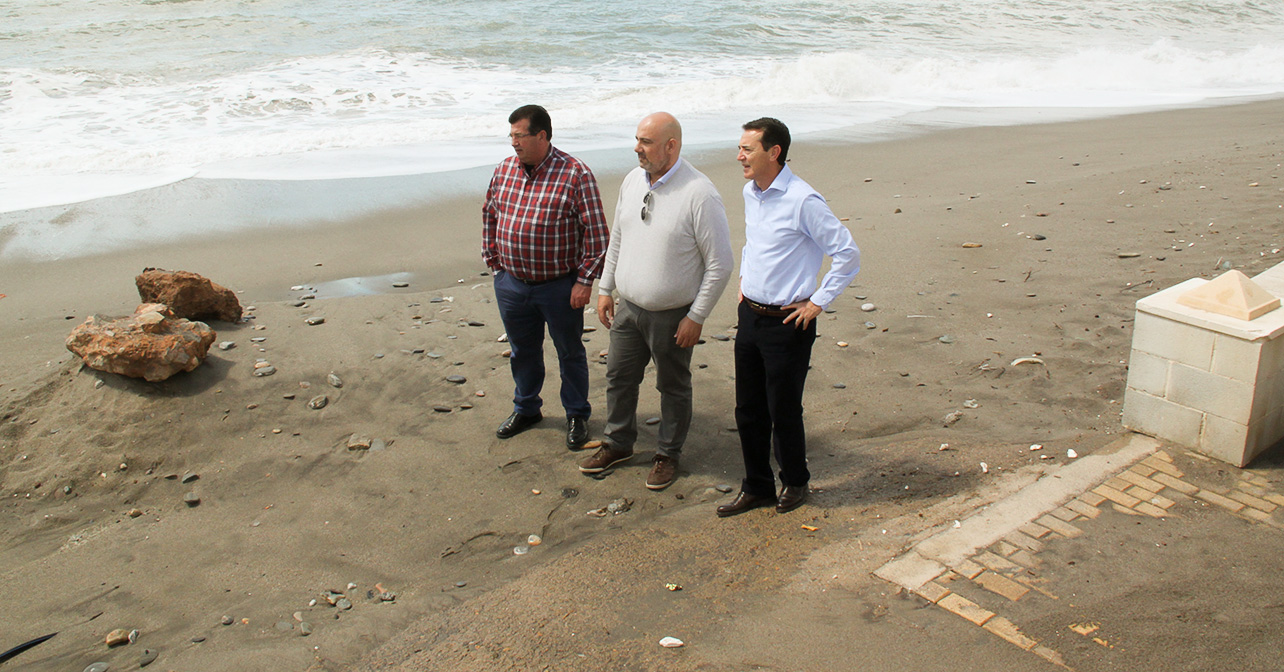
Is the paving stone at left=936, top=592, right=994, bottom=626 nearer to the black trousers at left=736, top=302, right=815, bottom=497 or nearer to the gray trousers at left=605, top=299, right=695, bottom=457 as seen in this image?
the black trousers at left=736, top=302, right=815, bottom=497

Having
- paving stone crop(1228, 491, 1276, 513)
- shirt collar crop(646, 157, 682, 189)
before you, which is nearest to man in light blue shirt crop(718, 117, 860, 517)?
shirt collar crop(646, 157, 682, 189)

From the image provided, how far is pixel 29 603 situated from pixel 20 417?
5.92 feet

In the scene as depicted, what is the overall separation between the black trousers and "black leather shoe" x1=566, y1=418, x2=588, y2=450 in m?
1.09

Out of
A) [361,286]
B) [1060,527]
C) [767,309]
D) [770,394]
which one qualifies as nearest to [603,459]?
[770,394]

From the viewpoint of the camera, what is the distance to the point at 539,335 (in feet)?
17.3

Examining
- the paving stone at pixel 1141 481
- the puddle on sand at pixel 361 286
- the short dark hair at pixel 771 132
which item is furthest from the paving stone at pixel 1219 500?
the puddle on sand at pixel 361 286

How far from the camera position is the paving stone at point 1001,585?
342 cm

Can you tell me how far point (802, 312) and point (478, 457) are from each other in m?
2.21

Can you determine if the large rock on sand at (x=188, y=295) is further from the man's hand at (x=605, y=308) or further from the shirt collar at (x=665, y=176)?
the shirt collar at (x=665, y=176)

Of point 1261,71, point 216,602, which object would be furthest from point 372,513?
point 1261,71

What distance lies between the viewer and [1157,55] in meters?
22.3

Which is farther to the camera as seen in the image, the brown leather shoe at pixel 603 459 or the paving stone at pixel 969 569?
the brown leather shoe at pixel 603 459

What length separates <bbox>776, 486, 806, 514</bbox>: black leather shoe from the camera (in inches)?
170

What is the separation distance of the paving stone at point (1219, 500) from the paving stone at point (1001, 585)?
3.92 feet
